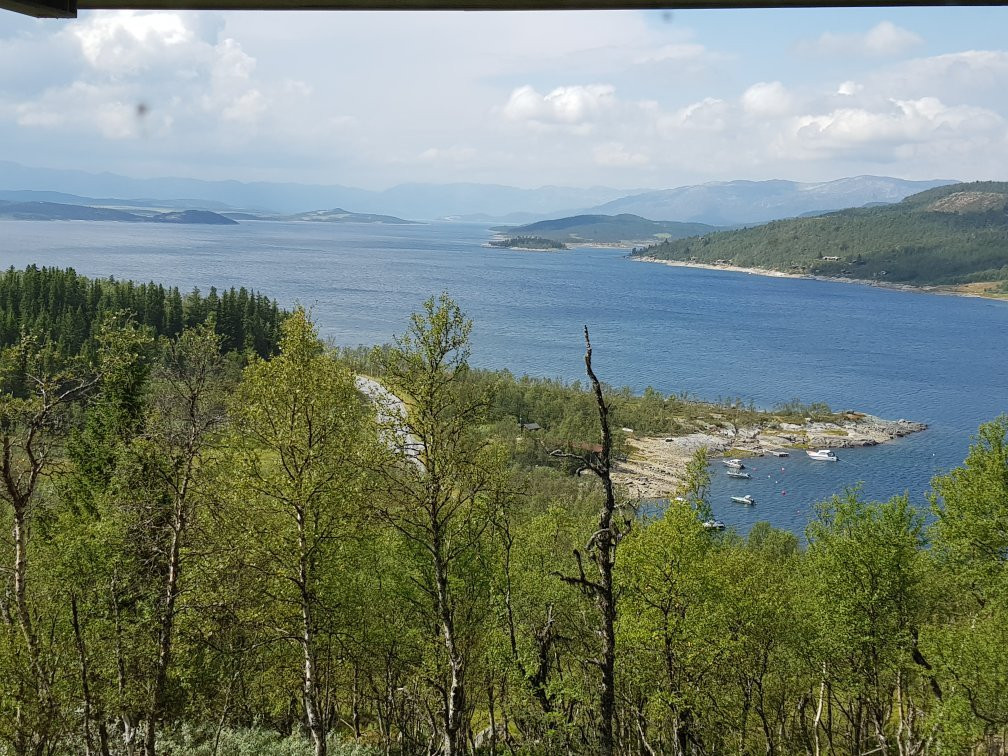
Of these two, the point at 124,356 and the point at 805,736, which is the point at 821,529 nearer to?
the point at 805,736

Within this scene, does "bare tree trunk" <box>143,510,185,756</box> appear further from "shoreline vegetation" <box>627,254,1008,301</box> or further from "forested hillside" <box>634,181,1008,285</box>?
"forested hillside" <box>634,181,1008,285</box>

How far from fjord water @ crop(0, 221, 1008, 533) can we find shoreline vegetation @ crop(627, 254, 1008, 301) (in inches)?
139

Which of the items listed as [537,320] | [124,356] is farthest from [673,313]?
[124,356]

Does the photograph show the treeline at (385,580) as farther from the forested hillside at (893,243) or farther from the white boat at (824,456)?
the forested hillside at (893,243)

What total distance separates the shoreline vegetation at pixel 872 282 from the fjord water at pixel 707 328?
3.54 metres

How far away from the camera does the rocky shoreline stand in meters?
46.0

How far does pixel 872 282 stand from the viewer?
129 metres

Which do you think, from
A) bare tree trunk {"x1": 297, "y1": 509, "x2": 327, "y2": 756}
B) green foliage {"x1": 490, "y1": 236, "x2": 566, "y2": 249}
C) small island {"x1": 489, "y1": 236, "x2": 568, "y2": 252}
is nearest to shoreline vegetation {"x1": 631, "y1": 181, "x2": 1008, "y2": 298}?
small island {"x1": 489, "y1": 236, "x2": 568, "y2": 252}

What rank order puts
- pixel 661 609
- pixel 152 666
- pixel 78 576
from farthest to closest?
pixel 661 609 → pixel 152 666 → pixel 78 576

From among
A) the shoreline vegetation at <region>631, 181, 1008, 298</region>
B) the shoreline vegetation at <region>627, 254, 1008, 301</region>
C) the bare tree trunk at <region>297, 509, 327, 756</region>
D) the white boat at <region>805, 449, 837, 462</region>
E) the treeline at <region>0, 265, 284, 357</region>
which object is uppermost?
the shoreline vegetation at <region>631, 181, 1008, 298</region>

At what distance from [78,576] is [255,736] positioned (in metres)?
2.88

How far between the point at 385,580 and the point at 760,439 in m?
45.1

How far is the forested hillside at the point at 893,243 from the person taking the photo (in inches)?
4963

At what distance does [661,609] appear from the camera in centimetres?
782
